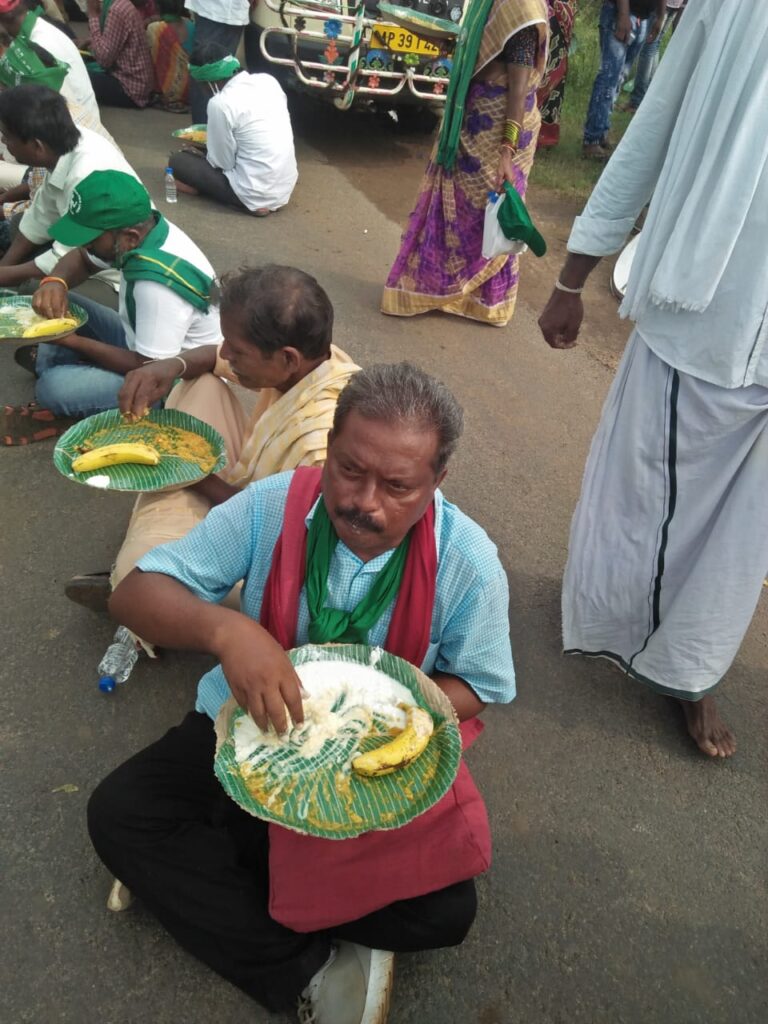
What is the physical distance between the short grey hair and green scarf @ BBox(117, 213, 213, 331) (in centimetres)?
168

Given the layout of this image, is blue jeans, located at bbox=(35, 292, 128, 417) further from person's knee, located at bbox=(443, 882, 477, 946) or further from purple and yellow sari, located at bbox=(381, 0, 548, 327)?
person's knee, located at bbox=(443, 882, 477, 946)

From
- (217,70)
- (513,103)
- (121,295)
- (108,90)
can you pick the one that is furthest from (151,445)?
(108,90)

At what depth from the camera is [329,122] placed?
862 centimetres

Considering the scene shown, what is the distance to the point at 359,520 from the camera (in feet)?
4.98

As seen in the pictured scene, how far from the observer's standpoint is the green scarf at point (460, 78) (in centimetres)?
406

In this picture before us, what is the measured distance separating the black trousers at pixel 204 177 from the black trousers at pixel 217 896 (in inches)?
216

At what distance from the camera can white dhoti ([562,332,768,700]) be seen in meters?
2.13

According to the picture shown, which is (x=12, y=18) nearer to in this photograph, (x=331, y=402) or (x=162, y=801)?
(x=331, y=402)

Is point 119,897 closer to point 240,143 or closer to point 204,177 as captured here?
point 240,143

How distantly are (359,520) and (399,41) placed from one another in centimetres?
658

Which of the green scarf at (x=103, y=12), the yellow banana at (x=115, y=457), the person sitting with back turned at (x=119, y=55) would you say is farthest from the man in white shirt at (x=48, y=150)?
the green scarf at (x=103, y=12)

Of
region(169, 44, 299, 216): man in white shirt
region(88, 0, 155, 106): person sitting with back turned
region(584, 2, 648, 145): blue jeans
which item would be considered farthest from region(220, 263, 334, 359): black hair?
region(88, 0, 155, 106): person sitting with back turned

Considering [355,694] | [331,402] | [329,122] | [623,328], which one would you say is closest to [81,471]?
[331,402]

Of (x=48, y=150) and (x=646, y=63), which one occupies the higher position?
(x=646, y=63)
